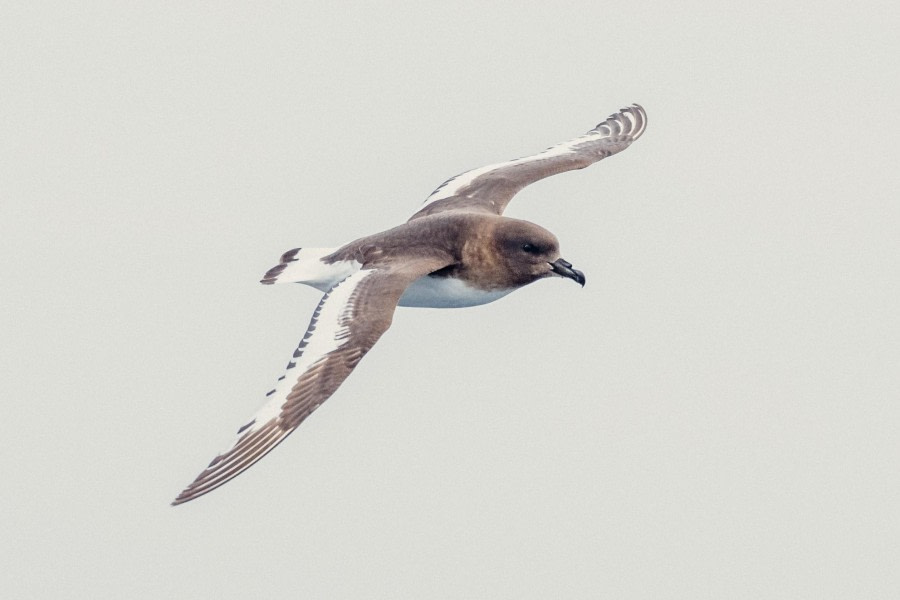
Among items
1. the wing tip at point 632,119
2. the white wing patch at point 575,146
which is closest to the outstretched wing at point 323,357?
the white wing patch at point 575,146

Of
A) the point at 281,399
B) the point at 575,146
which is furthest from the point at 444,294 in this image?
the point at 575,146

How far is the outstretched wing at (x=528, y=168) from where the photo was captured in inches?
758

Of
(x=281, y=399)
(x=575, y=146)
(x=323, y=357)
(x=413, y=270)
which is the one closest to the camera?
(x=281, y=399)

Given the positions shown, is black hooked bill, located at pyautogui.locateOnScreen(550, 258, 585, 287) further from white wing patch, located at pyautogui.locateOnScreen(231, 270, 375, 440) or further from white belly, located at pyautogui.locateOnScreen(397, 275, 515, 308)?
white wing patch, located at pyautogui.locateOnScreen(231, 270, 375, 440)

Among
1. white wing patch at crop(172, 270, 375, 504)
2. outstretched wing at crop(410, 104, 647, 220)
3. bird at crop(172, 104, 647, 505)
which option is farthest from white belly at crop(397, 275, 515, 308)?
outstretched wing at crop(410, 104, 647, 220)

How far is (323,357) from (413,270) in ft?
6.66

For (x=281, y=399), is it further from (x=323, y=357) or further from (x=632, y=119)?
(x=632, y=119)

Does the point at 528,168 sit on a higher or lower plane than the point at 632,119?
lower

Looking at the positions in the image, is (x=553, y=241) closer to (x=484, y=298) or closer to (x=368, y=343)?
(x=484, y=298)

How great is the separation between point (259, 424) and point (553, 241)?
4855 millimetres

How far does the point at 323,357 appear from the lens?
14.9 metres

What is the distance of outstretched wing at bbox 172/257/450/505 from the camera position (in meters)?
13.9

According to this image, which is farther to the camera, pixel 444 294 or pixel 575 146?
pixel 575 146

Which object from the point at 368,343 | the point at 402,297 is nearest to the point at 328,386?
the point at 368,343
